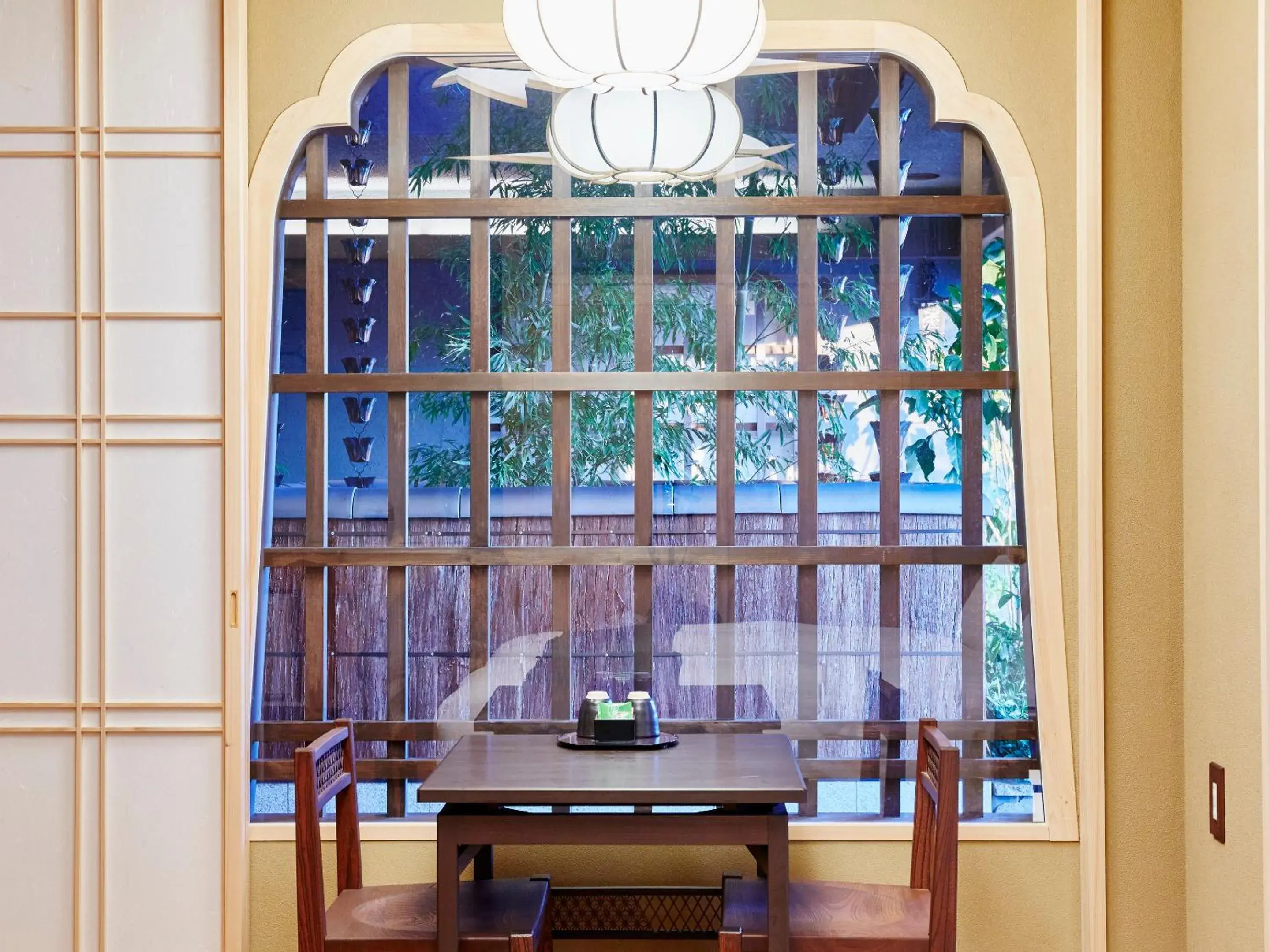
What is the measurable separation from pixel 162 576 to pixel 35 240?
85cm

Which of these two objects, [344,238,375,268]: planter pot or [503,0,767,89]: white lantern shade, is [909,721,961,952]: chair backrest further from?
[344,238,375,268]: planter pot

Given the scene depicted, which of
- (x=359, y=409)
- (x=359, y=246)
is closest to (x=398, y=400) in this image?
(x=359, y=409)

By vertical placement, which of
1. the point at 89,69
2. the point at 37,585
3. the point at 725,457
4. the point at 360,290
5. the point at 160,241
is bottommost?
the point at 37,585

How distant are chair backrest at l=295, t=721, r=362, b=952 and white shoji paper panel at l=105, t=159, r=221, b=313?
42.1 inches

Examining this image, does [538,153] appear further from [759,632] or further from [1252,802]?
[1252,802]

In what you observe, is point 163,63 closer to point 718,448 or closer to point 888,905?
point 718,448

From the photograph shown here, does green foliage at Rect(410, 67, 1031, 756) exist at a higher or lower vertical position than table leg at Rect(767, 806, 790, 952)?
higher

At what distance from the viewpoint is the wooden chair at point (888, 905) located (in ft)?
6.44

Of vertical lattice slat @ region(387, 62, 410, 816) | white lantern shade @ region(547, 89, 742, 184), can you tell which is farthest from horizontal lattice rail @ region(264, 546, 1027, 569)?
white lantern shade @ region(547, 89, 742, 184)

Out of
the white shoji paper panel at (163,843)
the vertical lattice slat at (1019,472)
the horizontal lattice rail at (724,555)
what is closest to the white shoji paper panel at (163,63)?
the horizontal lattice rail at (724,555)

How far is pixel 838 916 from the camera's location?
207cm

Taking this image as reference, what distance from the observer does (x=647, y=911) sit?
241 cm

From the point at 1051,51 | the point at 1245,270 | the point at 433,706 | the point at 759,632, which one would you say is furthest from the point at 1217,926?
the point at 1051,51

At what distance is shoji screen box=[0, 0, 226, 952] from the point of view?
2.44 m
